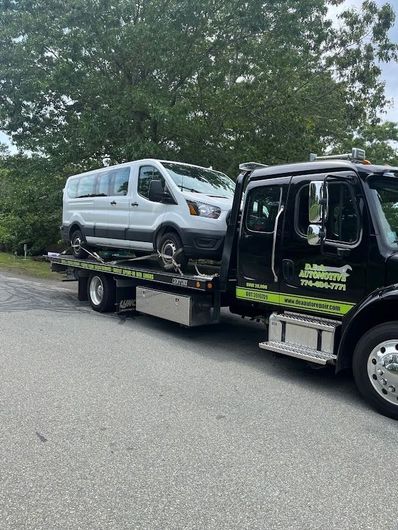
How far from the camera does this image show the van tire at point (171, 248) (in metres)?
7.71

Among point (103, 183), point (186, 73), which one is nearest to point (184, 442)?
point (103, 183)

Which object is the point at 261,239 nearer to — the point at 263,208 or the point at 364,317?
the point at 263,208

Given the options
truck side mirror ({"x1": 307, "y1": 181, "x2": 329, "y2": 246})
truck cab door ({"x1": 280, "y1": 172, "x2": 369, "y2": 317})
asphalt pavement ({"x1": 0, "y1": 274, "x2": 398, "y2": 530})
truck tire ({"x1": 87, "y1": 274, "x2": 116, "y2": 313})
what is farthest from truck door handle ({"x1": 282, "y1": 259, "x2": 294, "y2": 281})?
truck tire ({"x1": 87, "y1": 274, "x2": 116, "y2": 313})

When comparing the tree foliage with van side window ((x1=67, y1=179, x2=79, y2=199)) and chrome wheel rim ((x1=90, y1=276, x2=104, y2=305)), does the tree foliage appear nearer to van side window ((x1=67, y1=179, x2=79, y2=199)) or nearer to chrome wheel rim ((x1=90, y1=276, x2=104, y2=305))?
van side window ((x1=67, y1=179, x2=79, y2=199))

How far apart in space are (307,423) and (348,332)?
1.12 m

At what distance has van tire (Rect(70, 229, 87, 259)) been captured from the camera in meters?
10.8

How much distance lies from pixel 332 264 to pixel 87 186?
6.44 meters

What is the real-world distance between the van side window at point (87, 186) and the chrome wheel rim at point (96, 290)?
1.75m

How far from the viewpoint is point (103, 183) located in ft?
32.1

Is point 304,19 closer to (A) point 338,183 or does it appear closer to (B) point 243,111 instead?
(B) point 243,111

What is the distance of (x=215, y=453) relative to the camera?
3.86 meters

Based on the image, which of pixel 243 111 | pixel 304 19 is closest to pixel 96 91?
pixel 243 111

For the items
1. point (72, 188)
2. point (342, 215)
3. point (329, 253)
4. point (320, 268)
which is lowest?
point (320, 268)

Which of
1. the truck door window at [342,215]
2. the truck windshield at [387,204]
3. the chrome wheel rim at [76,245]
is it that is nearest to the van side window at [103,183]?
the chrome wheel rim at [76,245]
